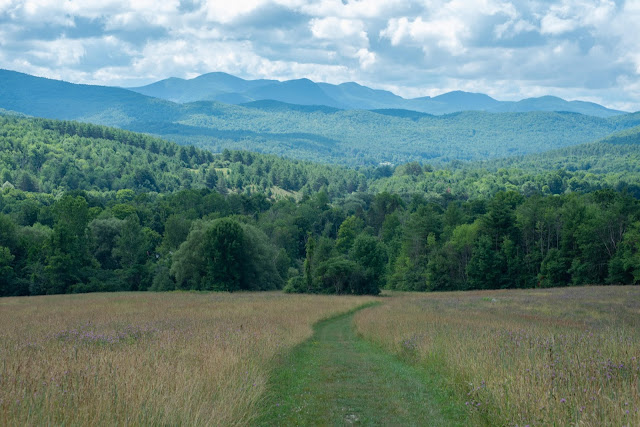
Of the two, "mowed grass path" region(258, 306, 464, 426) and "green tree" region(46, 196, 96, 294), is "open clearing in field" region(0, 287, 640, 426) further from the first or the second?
"green tree" region(46, 196, 96, 294)

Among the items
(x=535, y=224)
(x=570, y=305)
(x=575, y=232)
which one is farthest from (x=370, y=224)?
(x=570, y=305)

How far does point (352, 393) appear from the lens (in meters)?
12.6

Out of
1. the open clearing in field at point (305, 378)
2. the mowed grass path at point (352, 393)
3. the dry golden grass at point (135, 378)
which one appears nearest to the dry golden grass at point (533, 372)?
the open clearing in field at point (305, 378)

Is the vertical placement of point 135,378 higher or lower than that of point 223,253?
higher

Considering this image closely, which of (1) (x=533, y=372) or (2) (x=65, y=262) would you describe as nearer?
(1) (x=533, y=372)

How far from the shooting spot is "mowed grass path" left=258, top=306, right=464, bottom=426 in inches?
413

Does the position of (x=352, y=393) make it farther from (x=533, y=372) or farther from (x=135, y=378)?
(x=135, y=378)

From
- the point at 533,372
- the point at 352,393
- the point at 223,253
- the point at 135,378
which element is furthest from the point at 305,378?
the point at 223,253

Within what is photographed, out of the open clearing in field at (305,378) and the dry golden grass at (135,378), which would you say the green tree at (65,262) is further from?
the dry golden grass at (135,378)

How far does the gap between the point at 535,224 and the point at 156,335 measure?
74.6 m

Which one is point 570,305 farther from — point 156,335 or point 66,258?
point 66,258

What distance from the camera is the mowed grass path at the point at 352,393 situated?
10.5m

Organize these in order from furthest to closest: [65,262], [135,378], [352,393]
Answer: [65,262]
[352,393]
[135,378]

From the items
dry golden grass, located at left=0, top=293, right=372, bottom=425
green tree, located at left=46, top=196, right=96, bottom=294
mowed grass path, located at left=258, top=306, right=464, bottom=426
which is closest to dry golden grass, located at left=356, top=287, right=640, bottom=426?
mowed grass path, located at left=258, top=306, right=464, bottom=426
